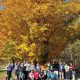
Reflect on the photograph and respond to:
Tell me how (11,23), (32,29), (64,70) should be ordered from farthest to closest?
1. (64,70)
2. (11,23)
3. (32,29)

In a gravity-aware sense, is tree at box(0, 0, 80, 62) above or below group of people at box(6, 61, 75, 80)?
above

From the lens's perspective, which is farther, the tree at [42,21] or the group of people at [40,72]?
the tree at [42,21]

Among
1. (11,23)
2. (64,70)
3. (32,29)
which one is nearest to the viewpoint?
(32,29)

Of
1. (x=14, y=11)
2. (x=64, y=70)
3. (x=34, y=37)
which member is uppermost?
(x=14, y=11)

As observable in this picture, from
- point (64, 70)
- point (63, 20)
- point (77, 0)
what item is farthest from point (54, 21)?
point (64, 70)

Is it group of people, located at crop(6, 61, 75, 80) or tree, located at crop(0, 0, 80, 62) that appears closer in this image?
group of people, located at crop(6, 61, 75, 80)

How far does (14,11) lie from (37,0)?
1.99 meters

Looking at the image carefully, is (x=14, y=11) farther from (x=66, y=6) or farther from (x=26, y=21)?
(x=66, y=6)

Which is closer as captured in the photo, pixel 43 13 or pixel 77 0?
pixel 43 13

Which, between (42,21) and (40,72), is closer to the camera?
(40,72)

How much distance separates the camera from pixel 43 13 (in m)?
30.0

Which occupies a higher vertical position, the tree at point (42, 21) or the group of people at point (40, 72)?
the tree at point (42, 21)

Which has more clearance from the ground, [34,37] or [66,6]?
[66,6]

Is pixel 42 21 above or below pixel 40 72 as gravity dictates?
above
